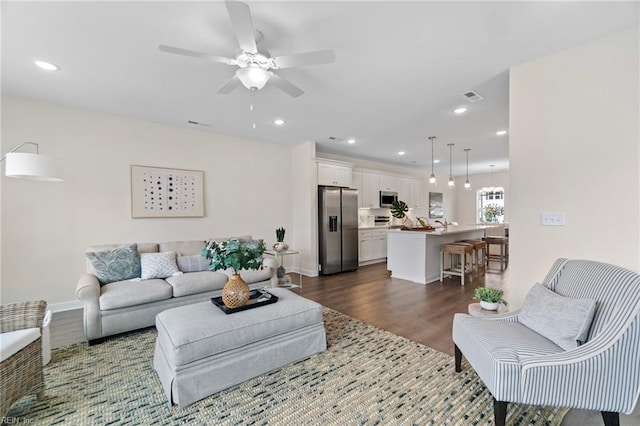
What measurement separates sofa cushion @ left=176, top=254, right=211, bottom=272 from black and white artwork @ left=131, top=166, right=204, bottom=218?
0.98 meters

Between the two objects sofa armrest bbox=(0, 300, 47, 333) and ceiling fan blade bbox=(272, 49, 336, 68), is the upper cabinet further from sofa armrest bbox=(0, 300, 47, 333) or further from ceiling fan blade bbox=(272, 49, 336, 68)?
sofa armrest bbox=(0, 300, 47, 333)

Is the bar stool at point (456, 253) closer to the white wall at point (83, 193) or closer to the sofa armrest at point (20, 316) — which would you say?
the white wall at point (83, 193)

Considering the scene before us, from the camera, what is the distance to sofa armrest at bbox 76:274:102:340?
2.51 meters

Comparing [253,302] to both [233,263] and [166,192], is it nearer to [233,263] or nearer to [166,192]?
[233,263]

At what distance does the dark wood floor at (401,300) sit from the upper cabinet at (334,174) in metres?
1.91

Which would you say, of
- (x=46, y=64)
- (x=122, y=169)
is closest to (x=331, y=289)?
(x=122, y=169)

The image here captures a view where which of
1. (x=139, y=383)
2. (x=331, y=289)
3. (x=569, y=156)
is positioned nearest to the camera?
(x=139, y=383)

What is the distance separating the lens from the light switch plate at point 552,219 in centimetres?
234

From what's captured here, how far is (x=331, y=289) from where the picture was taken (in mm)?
4406

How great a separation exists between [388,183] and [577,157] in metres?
5.04

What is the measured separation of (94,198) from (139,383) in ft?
9.28

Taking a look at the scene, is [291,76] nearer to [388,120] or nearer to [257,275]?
[388,120]

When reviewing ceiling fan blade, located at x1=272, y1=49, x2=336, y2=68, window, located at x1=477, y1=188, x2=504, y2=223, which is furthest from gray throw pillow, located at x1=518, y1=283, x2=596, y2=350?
window, located at x1=477, y1=188, x2=504, y2=223

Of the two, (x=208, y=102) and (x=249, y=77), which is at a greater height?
(x=208, y=102)
